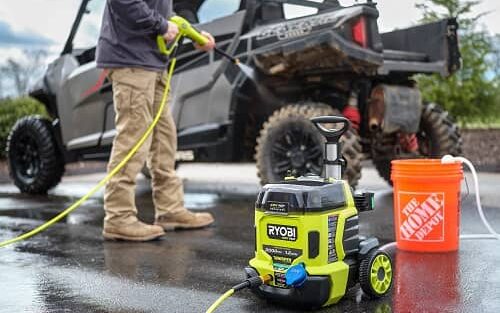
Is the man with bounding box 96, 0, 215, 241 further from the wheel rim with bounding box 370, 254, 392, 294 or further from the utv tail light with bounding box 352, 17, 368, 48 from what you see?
the wheel rim with bounding box 370, 254, 392, 294

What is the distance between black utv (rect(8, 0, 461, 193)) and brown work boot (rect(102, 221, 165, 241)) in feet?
3.85

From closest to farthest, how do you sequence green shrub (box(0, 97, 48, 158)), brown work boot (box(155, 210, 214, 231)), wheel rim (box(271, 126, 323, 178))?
brown work boot (box(155, 210, 214, 231))
wheel rim (box(271, 126, 323, 178))
green shrub (box(0, 97, 48, 158))

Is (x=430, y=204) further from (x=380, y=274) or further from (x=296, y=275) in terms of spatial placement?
(x=296, y=275)

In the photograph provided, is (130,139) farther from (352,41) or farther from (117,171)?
(352,41)

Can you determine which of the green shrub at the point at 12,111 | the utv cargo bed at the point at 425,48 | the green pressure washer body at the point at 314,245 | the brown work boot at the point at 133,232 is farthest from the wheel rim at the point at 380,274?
the green shrub at the point at 12,111

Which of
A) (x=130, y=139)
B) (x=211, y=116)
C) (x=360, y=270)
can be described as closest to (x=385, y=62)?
(x=211, y=116)

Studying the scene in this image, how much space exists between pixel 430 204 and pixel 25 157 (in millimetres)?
4935

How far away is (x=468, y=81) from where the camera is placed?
976 centimetres

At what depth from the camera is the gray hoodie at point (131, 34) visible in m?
3.89

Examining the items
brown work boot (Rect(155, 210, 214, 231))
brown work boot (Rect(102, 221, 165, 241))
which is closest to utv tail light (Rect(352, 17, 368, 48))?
brown work boot (Rect(155, 210, 214, 231))

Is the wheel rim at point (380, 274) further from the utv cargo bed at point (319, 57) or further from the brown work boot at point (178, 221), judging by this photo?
the utv cargo bed at point (319, 57)

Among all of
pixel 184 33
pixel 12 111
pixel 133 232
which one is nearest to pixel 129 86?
pixel 184 33

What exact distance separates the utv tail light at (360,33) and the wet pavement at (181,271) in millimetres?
1259

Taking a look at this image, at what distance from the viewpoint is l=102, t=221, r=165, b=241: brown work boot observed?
400cm
